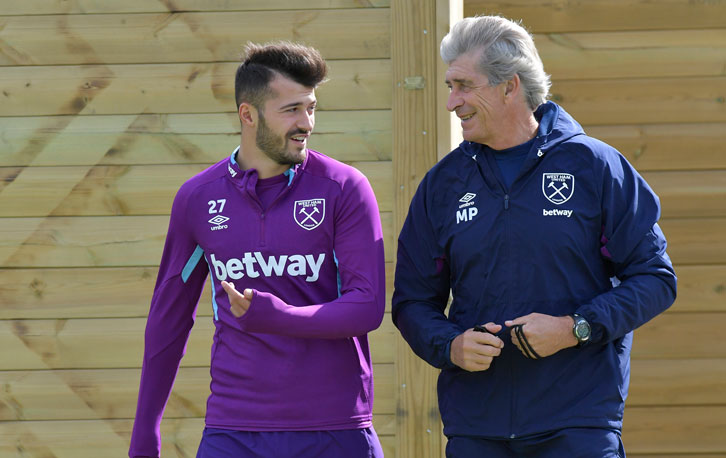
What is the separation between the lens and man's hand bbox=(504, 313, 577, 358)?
2619mm

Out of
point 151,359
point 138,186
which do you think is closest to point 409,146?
point 138,186

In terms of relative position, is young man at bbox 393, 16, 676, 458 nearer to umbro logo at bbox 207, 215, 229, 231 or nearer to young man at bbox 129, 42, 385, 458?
young man at bbox 129, 42, 385, 458

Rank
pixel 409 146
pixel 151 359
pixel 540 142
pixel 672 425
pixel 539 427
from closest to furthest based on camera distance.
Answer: pixel 539 427
pixel 540 142
pixel 151 359
pixel 409 146
pixel 672 425

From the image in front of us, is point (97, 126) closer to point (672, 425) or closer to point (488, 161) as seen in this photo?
point (488, 161)

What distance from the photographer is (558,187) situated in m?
2.79

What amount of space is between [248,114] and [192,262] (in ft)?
1.55

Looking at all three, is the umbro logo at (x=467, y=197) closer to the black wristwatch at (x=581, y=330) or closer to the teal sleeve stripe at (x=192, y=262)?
the black wristwatch at (x=581, y=330)

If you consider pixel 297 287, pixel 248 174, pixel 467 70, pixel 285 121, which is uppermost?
pixel 467 70

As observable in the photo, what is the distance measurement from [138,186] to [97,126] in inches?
11.5

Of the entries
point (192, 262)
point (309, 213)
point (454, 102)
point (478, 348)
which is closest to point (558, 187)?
point (454, 102)

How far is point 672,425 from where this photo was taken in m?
4.59

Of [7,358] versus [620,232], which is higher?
[620,232]

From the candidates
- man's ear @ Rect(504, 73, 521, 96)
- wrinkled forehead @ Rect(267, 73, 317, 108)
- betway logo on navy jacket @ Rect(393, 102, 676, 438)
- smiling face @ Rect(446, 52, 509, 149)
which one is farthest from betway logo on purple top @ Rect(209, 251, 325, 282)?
man's ear @ Rect(504, 73, 521, 96)

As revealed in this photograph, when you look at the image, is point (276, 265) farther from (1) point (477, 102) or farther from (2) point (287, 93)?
(1) point (477, 102)
